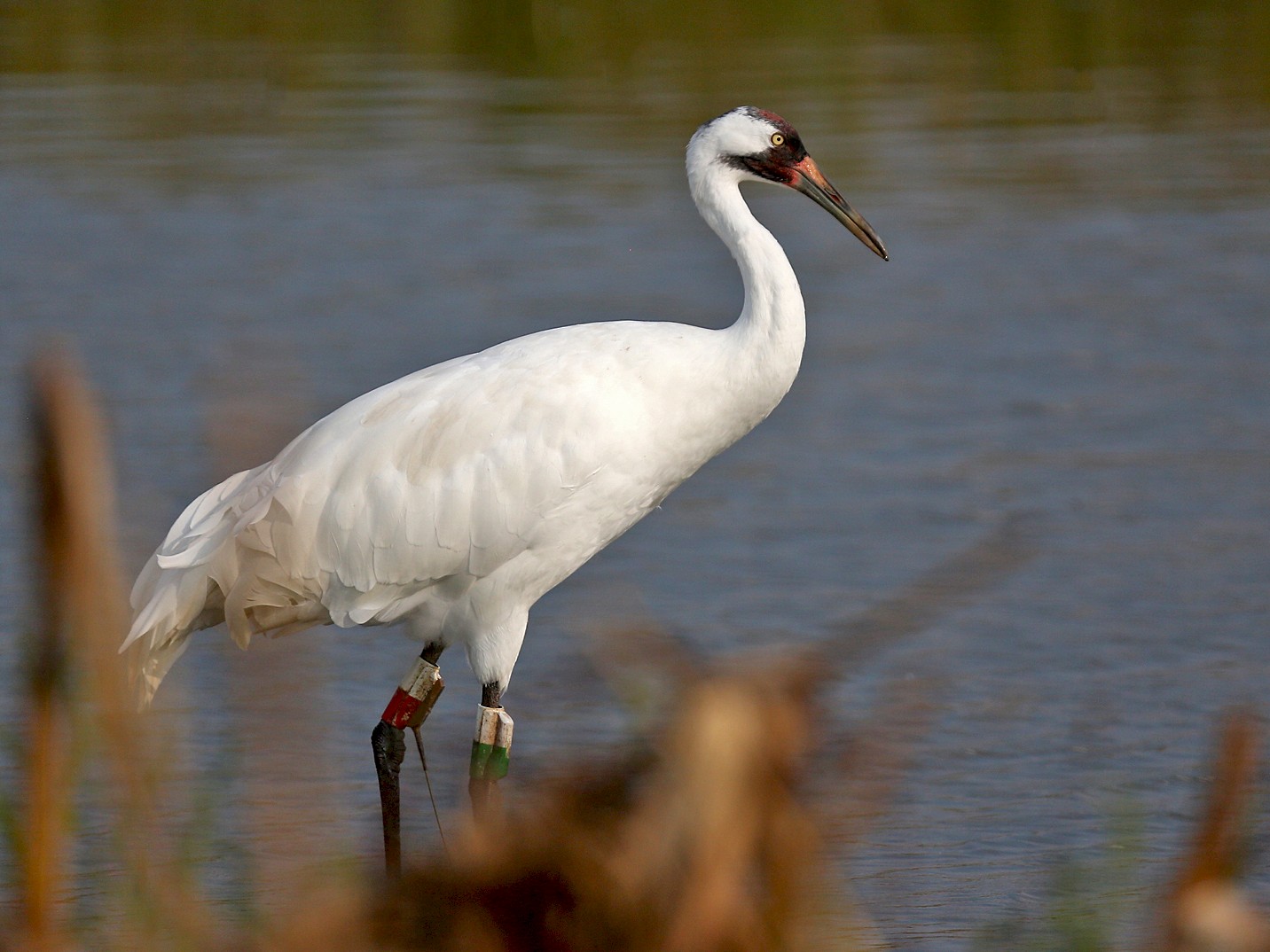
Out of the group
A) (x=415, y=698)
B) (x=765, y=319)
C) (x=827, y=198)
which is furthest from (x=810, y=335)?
(x=415, y=698)

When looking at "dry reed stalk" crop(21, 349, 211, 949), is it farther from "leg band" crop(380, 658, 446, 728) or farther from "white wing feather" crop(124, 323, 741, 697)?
"leg band" crop(380, 658, 446, 728)

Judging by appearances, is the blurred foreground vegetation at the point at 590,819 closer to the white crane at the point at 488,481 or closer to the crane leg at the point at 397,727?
the white crane at the point at 488,481

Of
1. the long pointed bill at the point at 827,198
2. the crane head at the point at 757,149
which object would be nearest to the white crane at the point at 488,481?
the crane head at the point at 757,149

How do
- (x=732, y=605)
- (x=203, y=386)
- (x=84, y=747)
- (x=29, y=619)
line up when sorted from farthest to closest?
1. (x=732, y=605)
2. (x=84, y=747)
3. (x=203, y=386)
4. (x=29, y=619)

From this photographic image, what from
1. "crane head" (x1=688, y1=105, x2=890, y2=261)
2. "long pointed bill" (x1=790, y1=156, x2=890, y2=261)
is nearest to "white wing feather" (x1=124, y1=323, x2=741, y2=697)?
"crane head" (x1=688, y1=105, x2=890, y2=261)

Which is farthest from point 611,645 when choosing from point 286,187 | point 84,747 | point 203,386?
point 286,187

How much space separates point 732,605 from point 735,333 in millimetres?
Answer: 1870

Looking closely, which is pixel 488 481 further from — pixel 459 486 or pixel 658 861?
pixel 658 861

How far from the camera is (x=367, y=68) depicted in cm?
1842

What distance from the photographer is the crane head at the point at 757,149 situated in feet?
16.2

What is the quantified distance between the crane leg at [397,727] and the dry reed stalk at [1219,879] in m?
3.59

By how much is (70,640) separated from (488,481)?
3.56m

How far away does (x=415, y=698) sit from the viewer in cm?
485

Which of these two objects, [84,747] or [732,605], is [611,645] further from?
[732,605]
